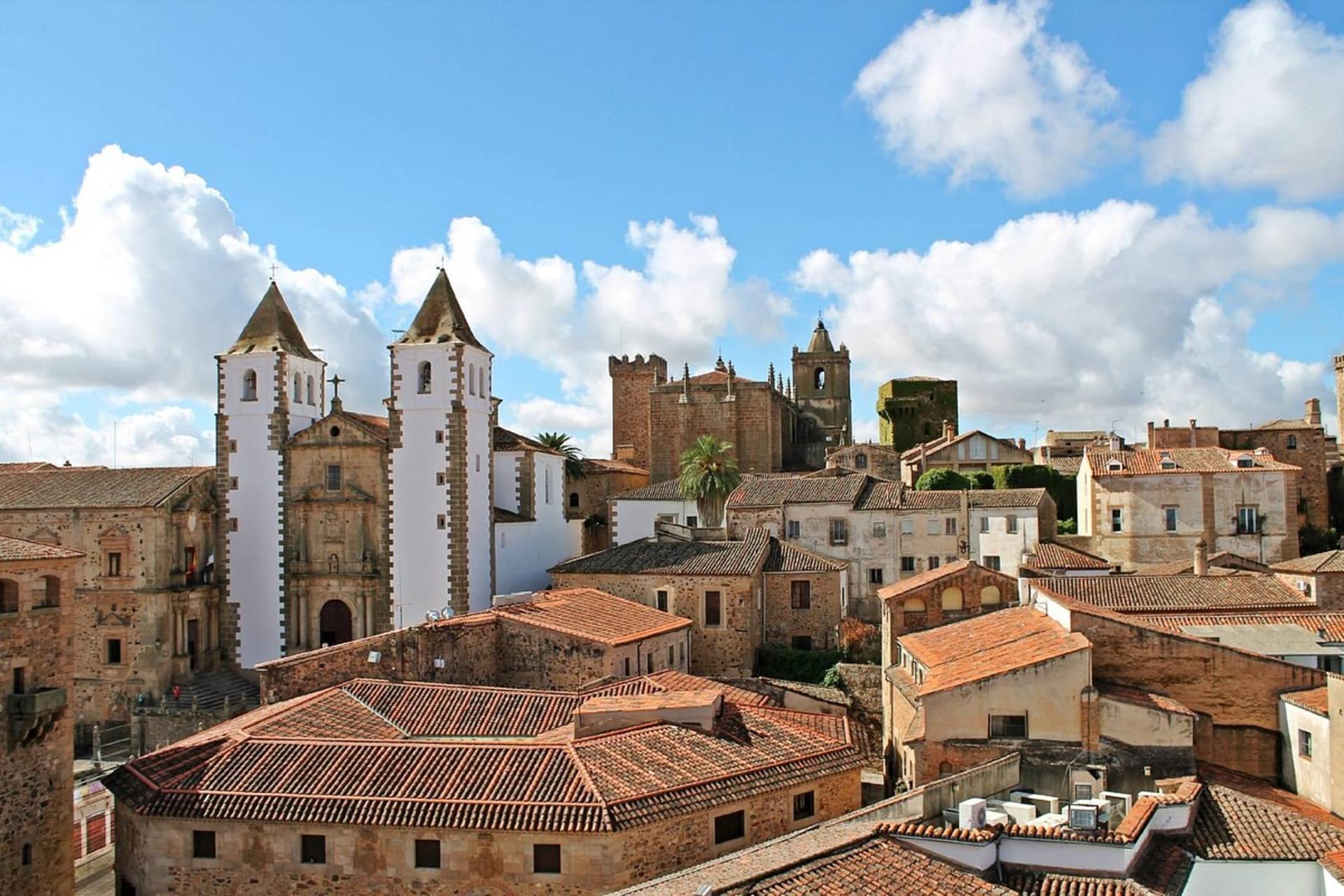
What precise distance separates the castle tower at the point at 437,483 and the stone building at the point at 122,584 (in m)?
7.91

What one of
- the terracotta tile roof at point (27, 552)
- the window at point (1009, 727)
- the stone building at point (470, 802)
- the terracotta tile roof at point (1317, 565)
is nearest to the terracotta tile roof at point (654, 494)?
the terracotta tile roof at point (1317, 565)

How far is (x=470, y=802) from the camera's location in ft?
62.4

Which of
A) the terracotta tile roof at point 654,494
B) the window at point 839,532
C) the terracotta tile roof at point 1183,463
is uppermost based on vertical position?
the terracotta tile roof at point 1183,463

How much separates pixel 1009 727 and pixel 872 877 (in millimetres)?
7249

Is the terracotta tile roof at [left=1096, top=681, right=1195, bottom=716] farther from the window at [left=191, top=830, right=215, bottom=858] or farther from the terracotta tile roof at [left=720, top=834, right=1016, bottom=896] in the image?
the window at [left=191, top=830, right=215, bottom=858]

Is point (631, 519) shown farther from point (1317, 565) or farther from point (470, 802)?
point (470, 802)

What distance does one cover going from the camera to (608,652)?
2967 cm

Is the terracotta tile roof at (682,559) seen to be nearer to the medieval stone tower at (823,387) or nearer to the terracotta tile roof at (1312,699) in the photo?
the terracotta tile roof at (1312,699)

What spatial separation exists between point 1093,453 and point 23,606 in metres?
40.0

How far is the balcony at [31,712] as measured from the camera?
20.8 metres

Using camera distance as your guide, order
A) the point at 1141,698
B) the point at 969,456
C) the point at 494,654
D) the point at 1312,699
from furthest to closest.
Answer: the point at 969,456
the point at 494,654
the point at 1312,699
the point at 1141,698

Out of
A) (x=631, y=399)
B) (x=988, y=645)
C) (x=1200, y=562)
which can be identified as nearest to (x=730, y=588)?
(x=988, y=645)

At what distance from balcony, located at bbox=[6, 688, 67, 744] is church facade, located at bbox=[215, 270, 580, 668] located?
60.6 feet

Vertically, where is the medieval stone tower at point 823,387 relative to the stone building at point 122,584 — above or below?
above
